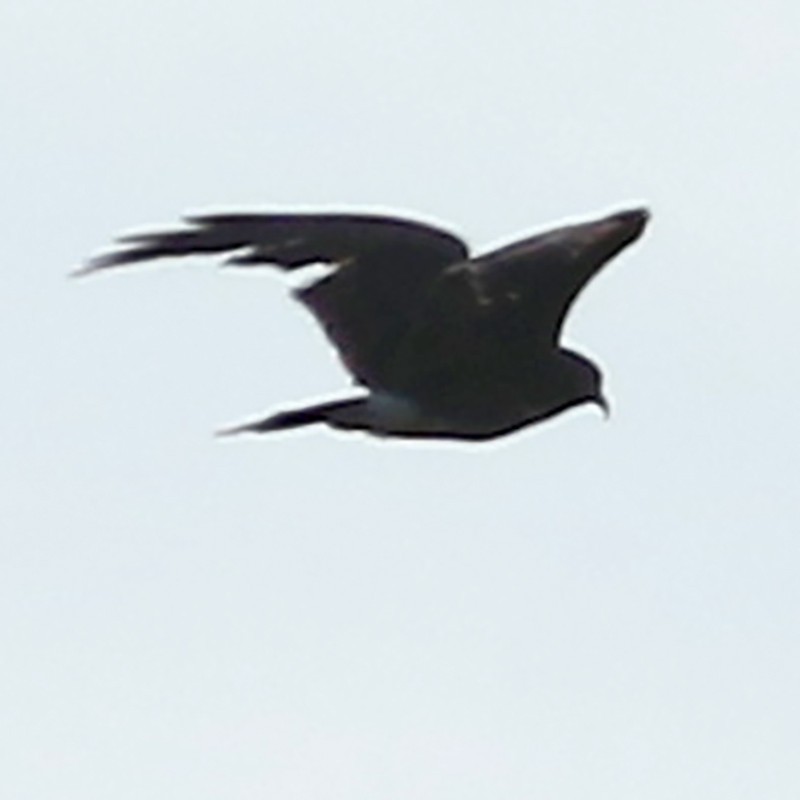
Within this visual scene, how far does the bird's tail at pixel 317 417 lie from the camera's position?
28797mm

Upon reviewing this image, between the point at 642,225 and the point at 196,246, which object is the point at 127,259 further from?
the point at 642,225

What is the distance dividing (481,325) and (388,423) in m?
0.60

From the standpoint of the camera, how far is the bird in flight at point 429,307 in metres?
28.3

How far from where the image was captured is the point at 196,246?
93.1 ft

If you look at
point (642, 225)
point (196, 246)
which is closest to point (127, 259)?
point (196, 246)

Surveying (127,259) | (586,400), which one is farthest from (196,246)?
(586,400)

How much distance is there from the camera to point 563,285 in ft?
93.7

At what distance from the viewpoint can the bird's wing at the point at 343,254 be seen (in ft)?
93.0

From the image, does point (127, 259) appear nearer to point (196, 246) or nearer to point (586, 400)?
point (196, 246)

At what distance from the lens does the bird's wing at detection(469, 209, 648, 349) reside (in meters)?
28.1

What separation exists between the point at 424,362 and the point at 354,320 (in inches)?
15.3

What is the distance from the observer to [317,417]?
28.9m

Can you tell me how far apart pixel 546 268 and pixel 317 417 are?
1324 millimetres

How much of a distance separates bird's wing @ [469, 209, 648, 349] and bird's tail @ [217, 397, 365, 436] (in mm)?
748
